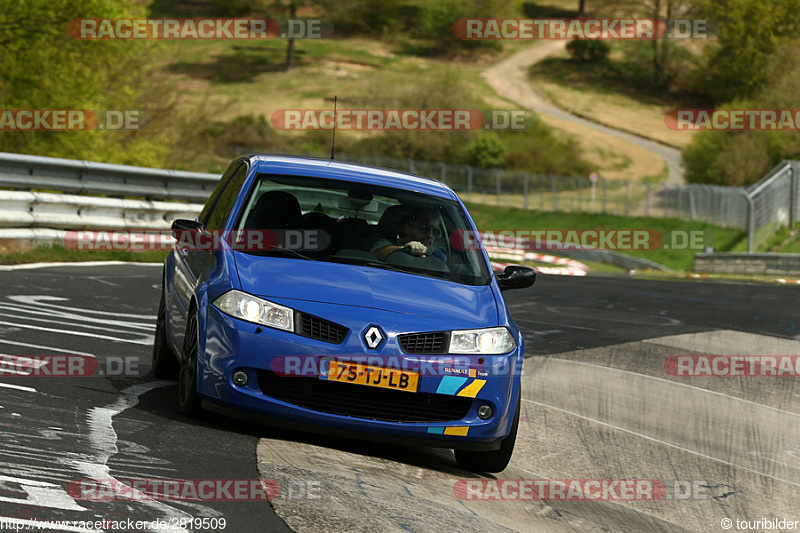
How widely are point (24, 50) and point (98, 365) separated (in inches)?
640

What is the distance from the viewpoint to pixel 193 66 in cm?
10906

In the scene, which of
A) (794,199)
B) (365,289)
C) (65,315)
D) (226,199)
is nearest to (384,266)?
(365,289)

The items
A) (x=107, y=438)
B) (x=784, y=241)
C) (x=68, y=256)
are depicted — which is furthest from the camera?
(x=784, y=241)

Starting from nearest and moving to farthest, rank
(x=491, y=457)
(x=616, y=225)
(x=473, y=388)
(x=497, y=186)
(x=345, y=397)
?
1. (x=345, y=397)
2. (x=473, y=388)
3. (x=491, y=457)
4. (x=616, y=225)
5. (x=497, y=186)

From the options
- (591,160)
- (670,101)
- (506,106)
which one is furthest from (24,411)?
(670,101)

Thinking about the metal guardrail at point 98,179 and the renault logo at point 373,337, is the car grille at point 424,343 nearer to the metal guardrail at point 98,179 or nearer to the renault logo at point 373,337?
the renault logo at point 373,337

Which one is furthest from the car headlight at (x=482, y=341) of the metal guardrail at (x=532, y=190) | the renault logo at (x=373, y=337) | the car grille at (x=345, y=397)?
the metal guardrail at (x=532, y=190)

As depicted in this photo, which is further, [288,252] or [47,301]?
[47,301]

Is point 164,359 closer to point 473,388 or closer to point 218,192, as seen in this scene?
point 218,192

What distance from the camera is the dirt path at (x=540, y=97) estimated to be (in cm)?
8262

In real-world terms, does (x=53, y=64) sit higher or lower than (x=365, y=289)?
higher

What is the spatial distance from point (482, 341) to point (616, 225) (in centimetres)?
4500

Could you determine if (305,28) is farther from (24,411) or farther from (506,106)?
(24,411)

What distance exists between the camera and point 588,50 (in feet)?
358
